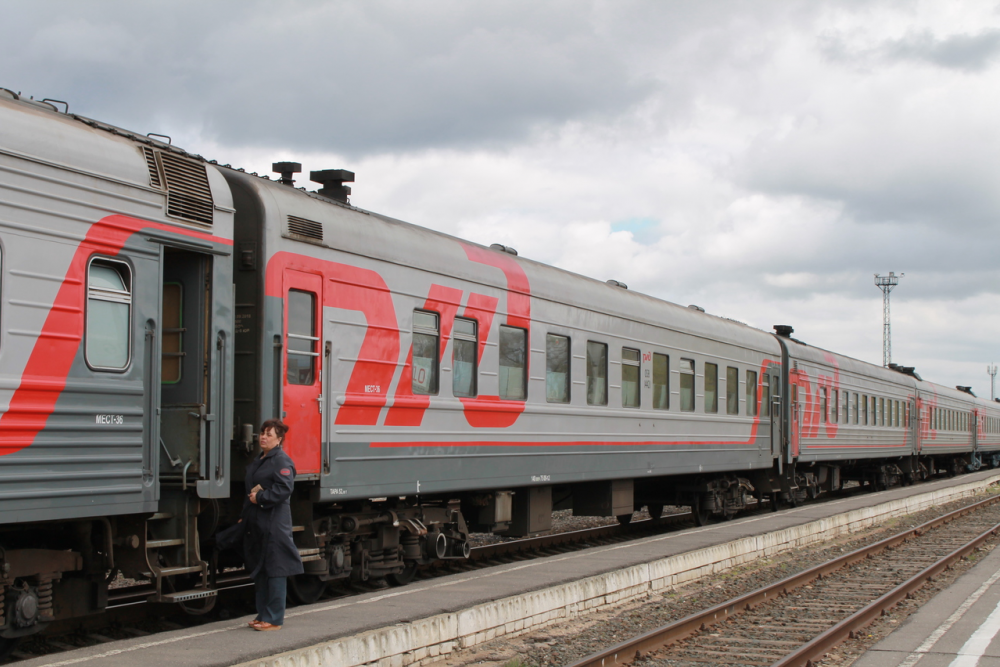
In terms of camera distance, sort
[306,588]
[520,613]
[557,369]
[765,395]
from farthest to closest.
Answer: [765,395] → [557,369] → [306,588] → [520,613]

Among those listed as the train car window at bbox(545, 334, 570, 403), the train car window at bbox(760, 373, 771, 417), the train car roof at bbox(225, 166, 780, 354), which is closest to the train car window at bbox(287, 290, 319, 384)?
the train car roof at bbox(225, 166, 780, 354)

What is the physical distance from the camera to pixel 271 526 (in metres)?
6.82

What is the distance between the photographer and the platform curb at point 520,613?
20.6ft

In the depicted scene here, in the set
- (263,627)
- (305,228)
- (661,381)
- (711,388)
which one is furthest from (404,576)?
(711,388)

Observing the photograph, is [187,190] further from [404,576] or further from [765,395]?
[765,395]

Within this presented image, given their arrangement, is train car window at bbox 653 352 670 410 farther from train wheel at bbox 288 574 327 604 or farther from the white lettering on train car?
the white lettering on train car

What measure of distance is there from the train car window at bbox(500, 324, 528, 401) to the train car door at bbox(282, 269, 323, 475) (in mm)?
3058

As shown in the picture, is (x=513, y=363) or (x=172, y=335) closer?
(x=172, y=335)

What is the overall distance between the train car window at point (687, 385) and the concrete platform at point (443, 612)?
2477 millimetres

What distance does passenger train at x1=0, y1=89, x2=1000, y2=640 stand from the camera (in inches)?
241

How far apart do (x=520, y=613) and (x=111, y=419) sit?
3.64m

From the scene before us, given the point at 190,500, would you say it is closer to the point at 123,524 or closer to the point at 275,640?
the point at 123,524

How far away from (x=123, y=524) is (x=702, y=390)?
11.1m

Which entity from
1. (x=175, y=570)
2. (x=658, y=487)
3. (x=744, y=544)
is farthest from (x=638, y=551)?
(x=175, y=570)
